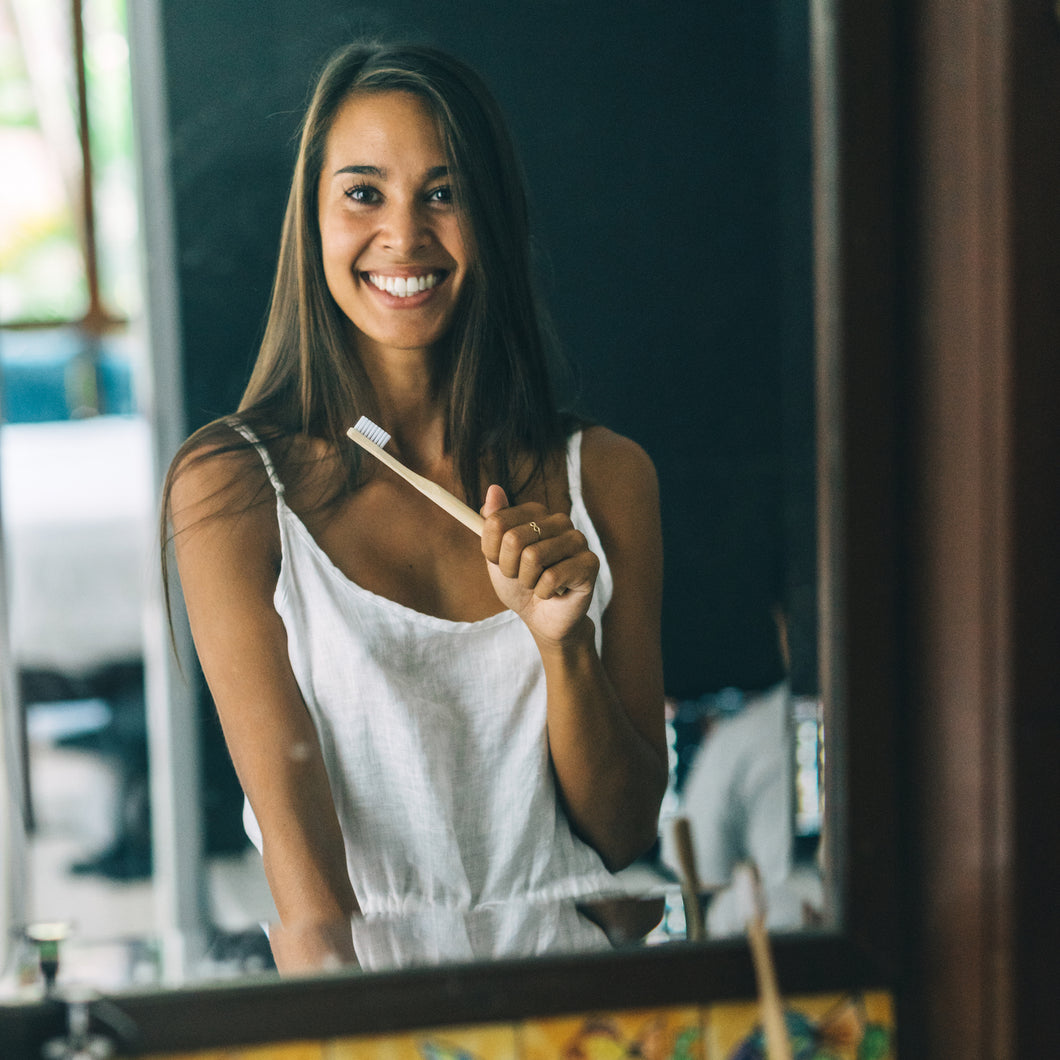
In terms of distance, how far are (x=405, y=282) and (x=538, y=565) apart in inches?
6.8

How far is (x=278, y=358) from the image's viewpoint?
1.78ft

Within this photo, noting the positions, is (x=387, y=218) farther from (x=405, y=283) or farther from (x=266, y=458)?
(x=266, y=458)

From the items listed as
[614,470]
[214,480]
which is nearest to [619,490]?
[614,470]

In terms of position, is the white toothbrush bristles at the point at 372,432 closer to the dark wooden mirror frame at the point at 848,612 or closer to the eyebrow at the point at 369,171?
the eyebrow at the point at 369,171

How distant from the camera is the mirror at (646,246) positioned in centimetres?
52

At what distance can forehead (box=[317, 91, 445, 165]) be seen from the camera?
1.76 ft

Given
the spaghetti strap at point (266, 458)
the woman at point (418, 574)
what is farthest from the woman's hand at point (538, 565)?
the spaghetti strap at point (266, 458)

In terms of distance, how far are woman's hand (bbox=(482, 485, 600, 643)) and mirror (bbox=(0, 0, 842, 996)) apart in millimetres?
59

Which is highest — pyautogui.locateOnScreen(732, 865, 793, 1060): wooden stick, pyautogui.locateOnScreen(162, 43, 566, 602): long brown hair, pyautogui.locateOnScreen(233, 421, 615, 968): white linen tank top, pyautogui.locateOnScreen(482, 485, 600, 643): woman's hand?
pyautogui.locateOnScreen(162, 43, 566, 602): long brown hair

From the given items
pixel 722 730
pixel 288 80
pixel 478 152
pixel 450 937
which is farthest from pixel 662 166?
Result: pixel 450 937

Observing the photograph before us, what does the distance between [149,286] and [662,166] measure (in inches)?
11.2

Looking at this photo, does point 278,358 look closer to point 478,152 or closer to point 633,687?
point 478,152

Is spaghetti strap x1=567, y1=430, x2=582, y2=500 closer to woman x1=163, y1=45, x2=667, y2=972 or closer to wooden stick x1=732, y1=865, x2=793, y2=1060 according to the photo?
woman x1=163, y1=45, x2=667, y2=972

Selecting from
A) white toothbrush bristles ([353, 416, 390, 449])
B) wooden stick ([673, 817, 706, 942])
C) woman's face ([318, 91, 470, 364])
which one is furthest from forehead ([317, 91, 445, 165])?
wooden stick ([673, 817, 706, 942])
